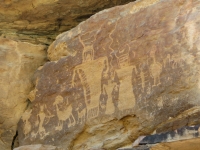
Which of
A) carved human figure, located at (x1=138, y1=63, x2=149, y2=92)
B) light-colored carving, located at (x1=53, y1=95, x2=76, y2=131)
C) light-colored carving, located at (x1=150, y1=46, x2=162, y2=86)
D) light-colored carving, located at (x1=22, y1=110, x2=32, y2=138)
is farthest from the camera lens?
light-colored carving, located at (x1=22, y1=110, x2=32, y2=138)

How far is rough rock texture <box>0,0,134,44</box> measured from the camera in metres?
10.0

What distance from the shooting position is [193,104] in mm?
7211

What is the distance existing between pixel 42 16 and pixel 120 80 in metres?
2.72

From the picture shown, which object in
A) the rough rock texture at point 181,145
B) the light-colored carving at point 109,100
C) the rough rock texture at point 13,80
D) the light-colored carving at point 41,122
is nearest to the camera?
the rough rock texture at point 181,145

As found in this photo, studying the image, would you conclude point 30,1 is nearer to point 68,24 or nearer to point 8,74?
point 68,24

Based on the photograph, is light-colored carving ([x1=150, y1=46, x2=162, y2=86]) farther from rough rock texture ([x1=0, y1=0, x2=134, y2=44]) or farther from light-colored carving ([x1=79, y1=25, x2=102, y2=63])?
rough rock texture ([x1=0, y1=0, x2=134, y2=44])

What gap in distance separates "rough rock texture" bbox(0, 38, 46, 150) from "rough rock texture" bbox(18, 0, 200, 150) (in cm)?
23

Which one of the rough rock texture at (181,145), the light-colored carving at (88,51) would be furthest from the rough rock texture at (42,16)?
the rough rock texture at (181,145)

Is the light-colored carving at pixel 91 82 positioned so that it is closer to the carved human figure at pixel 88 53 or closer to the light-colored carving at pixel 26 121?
the carved human figure at pixel 88 53

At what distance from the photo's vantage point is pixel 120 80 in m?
8.16

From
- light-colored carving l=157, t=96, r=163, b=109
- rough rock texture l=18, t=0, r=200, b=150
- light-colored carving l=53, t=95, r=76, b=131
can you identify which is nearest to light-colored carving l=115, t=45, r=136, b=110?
rough rock texture l=18, t=0, r=200, b=150

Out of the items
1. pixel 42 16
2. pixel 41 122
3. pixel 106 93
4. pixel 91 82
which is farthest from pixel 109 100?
pixel 42 16

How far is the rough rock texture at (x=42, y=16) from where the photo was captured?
10031mm

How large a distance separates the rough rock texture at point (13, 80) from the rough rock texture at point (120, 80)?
0.74 ft
